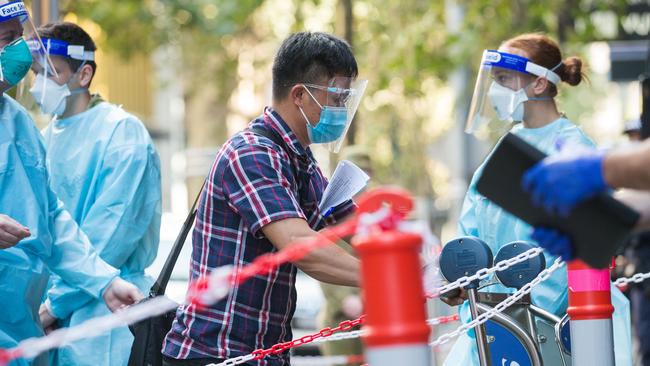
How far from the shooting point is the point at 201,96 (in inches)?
942

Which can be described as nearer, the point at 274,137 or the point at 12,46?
the point at 274,137

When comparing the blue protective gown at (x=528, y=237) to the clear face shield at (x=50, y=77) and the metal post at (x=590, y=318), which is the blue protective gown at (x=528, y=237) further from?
the clear face shield at (x=50, y=77)

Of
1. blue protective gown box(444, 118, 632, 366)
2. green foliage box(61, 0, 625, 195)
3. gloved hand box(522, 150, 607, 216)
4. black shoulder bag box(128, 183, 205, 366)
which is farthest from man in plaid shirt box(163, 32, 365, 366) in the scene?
green foliage box(61, 0, 625, 195)

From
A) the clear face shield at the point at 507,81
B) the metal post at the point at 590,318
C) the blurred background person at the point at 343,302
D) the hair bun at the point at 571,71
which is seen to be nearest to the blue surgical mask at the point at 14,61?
the clear face shield at the point at 507,81

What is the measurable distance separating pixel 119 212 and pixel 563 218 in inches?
113

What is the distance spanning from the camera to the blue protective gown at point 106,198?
184 inches

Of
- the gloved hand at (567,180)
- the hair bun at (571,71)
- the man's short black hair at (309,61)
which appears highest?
the man's short black hair at (309,61)

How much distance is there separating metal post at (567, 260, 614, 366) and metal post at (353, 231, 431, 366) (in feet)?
4.42

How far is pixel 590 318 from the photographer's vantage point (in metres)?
3.44

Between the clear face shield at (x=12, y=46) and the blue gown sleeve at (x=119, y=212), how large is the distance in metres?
0.72

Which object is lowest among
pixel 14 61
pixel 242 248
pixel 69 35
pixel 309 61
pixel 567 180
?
pixel 242 248

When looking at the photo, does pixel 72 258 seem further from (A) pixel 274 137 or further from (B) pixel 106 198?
(A) pixel 274 137

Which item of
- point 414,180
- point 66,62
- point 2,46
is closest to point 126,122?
point 66,62

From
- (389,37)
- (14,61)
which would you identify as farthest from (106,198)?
(389,37)
